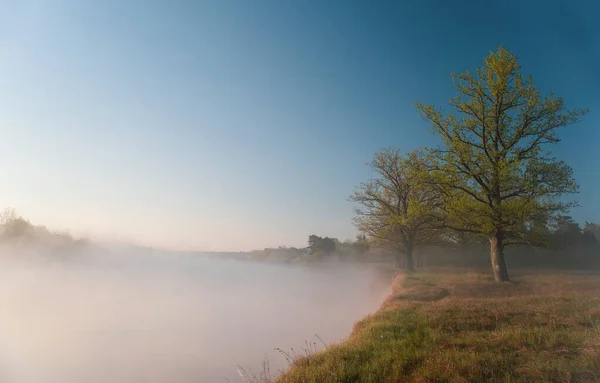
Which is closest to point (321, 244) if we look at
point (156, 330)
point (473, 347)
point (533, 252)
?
point (533, 252)

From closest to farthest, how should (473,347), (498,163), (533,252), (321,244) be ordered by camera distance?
(473,347) → (498,163) → (533,252) → (321,244)

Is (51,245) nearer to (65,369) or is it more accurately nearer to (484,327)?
(65,369)

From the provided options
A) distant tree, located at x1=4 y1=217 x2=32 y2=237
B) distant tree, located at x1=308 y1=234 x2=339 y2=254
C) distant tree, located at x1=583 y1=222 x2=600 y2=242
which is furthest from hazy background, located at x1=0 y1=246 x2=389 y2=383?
distant tree, located at x1=308 y1=234 x2=339 y2=254

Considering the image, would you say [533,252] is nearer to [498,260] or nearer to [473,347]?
[498,260]

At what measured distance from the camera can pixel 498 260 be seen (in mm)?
18562

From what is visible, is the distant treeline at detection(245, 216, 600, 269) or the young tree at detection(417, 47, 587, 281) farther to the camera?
the distant treeline at detection(245, 216, 600, 269)

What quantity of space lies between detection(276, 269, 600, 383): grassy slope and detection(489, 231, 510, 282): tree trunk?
6.84 meters

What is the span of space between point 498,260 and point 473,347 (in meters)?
14.3

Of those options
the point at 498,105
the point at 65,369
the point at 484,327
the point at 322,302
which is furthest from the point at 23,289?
the point at 498,105

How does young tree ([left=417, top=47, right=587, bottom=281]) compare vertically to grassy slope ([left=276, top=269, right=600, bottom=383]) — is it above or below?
above

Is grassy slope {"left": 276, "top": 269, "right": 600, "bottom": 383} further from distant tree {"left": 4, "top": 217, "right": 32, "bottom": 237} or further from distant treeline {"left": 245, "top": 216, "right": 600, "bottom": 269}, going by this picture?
distant tree {"left": 4, "top": 217, "right": 32, "bottom": 237}

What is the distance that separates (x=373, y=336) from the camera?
8555mm

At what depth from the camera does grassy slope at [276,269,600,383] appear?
545 centimetres

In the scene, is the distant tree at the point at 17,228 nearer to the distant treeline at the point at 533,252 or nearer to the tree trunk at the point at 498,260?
the distant treeline at the point at 533,252
